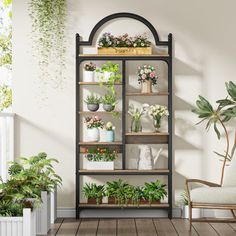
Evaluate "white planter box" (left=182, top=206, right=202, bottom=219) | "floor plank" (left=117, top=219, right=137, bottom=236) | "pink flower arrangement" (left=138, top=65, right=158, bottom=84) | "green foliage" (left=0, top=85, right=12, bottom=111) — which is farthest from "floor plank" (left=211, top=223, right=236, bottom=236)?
"green foliage" (left=0, top=85, right=12, bottom=111)

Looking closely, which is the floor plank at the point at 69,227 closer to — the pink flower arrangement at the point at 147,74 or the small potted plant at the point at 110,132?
the small potted plant at the point at 110,132

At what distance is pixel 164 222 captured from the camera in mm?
6746

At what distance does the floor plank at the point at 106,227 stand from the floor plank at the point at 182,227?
2.13 ft

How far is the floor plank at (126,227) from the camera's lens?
6.14 meters

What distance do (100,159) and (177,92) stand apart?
1.17m

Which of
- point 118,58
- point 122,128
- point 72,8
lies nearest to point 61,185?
point 122,128

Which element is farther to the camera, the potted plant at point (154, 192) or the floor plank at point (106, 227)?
the potted plant at point (154, 192)

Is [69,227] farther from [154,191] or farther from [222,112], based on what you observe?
[222,112]

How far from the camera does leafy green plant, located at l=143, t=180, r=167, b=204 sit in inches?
271

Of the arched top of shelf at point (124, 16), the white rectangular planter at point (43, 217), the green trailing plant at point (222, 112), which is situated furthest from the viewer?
the arched top of shelf at point (124, 16)

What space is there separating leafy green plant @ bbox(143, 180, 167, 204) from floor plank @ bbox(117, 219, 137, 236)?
32cm

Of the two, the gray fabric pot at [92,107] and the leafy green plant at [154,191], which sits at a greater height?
the gray fabric pot at [92,107]

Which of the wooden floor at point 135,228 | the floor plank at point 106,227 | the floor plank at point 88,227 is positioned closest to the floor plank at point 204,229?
the wooden floor at point 135,228

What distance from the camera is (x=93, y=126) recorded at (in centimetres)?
688
